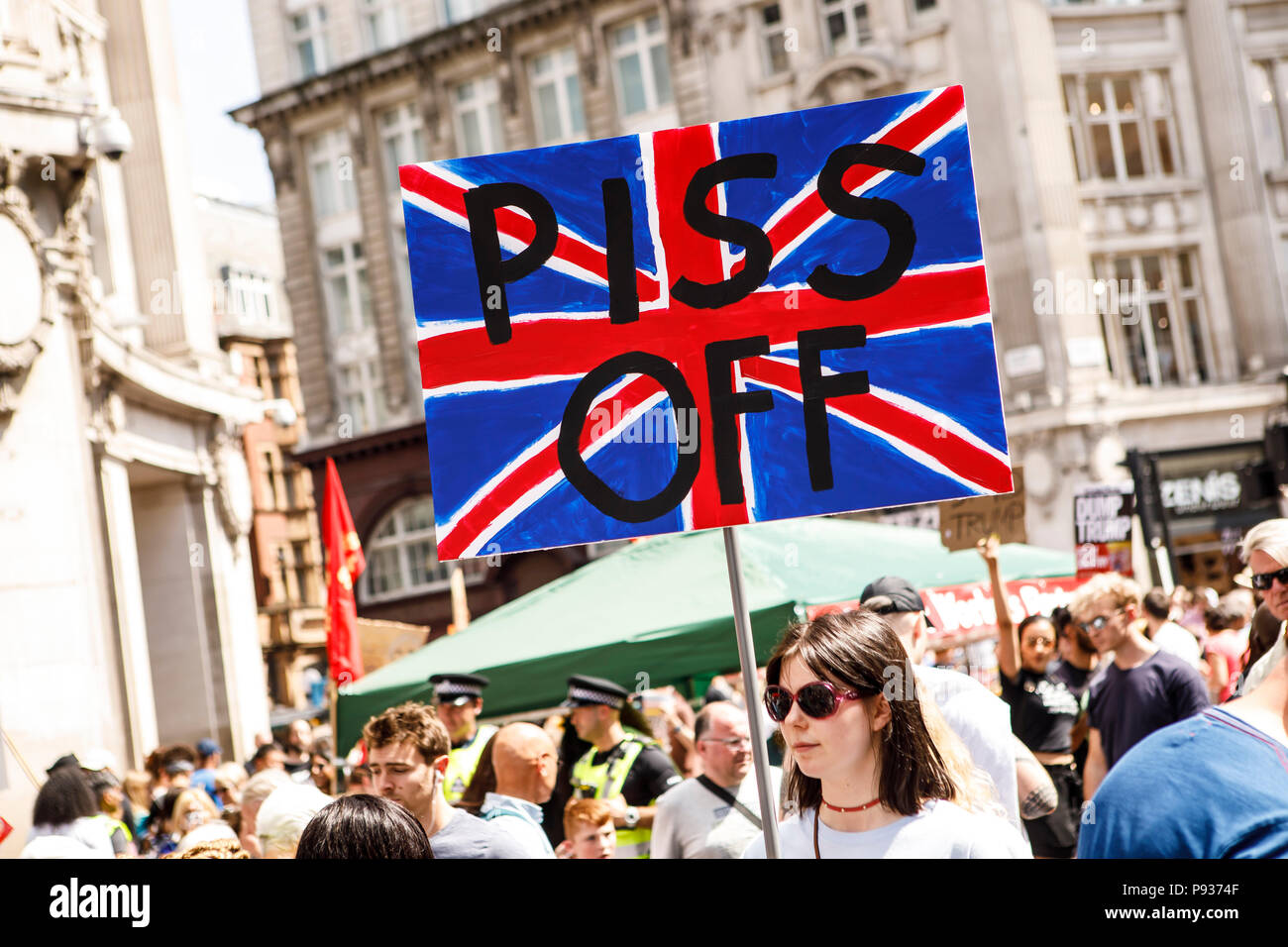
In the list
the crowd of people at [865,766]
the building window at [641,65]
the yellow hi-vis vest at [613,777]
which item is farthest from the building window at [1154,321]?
the yellow hi-vis vest at [613,777]

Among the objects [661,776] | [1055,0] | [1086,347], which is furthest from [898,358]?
[1055,0]

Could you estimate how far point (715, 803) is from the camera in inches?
208

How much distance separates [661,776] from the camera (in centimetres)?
691

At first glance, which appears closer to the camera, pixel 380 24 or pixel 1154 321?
pixel 1154 321

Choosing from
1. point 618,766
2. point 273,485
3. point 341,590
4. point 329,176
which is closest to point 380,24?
point 329,176

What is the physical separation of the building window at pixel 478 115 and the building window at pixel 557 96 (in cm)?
98

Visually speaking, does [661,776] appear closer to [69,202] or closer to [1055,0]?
[69,202]

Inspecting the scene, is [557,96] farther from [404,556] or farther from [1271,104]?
[1271,104]

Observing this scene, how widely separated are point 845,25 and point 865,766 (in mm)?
A: 29857

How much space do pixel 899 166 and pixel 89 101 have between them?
13746 millimetres

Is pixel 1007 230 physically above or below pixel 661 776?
above

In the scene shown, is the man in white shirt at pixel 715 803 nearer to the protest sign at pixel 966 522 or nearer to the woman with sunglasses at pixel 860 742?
the woman with sunglasses at pixel 860 742
